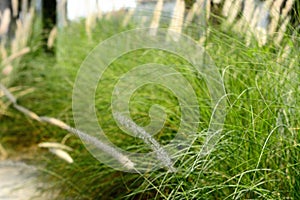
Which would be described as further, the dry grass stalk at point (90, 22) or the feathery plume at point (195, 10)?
the dry grass stalk at point (90, 22)

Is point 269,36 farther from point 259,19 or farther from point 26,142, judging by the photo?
point 26,142

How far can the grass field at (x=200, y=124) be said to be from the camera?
1332 mm

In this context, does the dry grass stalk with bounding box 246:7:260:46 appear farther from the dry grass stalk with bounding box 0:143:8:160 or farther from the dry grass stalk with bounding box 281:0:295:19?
the dry grass stalk with bounding box 0:143:8:160

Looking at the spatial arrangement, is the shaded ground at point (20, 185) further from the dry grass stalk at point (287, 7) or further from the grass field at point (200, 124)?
the dry grass stalk at point (287, 7)

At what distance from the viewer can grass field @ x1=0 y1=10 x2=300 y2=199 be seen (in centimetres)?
133

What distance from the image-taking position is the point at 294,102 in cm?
143

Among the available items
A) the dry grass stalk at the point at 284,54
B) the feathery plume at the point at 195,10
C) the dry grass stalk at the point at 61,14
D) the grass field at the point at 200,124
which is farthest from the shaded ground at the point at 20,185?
the dry grass stalk at the point at 61,14

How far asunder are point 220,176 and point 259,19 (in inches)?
30.8

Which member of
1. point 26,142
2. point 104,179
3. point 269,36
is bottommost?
point 26,142

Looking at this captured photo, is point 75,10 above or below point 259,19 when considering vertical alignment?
below

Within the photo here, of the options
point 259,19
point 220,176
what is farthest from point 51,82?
point 220,176

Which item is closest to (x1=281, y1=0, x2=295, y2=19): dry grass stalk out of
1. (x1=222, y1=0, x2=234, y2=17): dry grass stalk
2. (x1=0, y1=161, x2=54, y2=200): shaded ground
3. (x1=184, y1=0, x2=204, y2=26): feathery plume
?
(x1=222, y1=0, x2=234, y2=17): dry grass stalk

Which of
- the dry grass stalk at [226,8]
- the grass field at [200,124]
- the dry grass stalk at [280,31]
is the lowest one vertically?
the grass field at [200,124]

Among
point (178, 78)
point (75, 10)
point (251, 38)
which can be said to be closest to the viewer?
point (251, 38)
